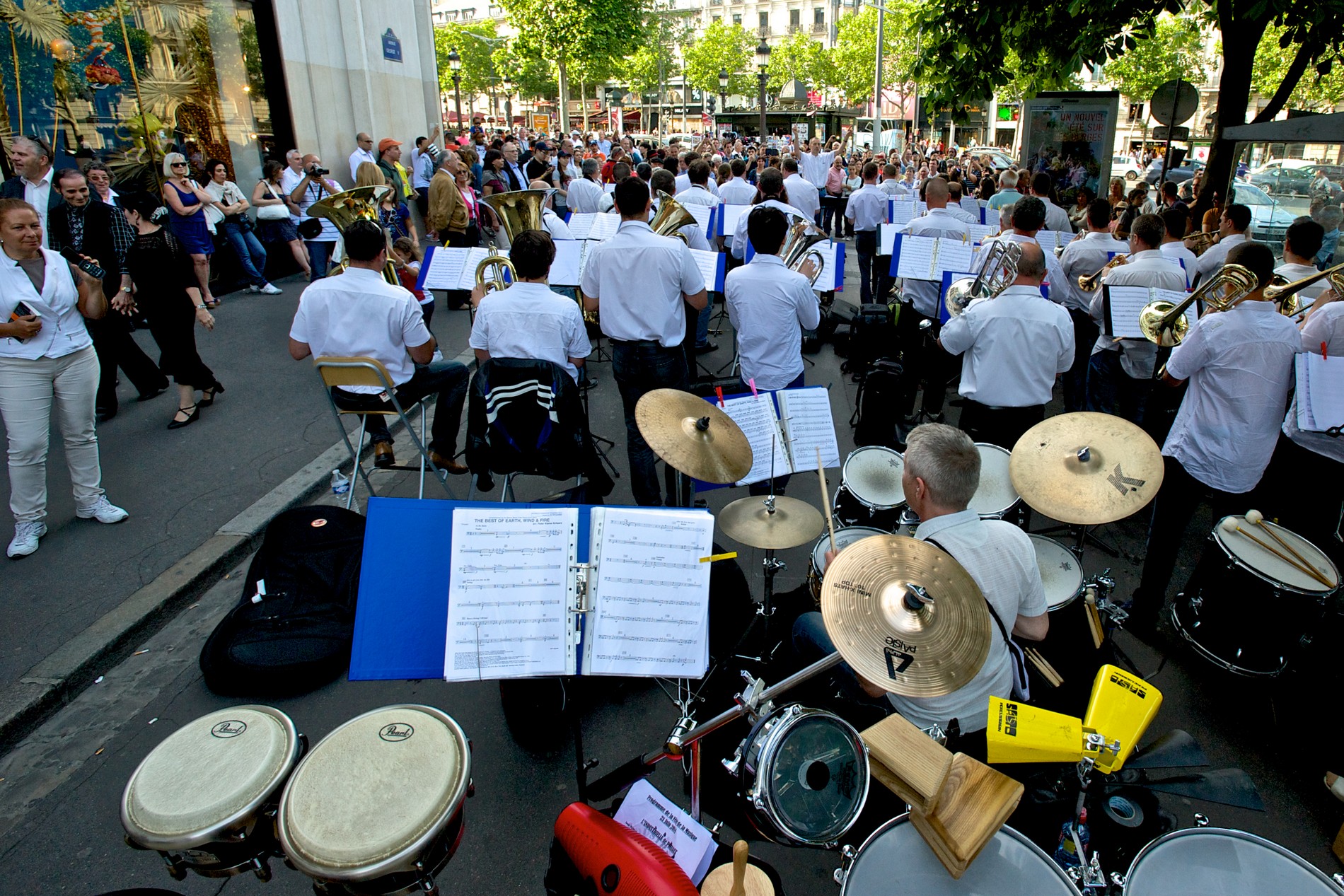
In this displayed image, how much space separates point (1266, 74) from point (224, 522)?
40.8 meters

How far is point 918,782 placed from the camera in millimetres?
1938

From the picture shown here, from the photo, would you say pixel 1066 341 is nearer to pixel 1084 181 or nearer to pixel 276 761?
pixel 276 761

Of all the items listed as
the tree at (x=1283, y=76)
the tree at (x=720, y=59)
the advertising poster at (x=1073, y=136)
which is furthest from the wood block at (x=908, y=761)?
the tree at (x=720, y=59)

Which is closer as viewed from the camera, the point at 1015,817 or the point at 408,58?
the point at 1015,817

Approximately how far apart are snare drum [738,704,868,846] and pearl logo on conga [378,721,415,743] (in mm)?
970

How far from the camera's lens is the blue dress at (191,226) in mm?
8656

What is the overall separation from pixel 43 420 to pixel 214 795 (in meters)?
3.55

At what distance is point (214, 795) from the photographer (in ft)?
6.33

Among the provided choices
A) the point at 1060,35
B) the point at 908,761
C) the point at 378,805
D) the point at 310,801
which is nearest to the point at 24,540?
the point at 310,801

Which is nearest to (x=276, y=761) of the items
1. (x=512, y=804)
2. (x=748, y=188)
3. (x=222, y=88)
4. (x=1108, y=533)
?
(x=512, y=804)

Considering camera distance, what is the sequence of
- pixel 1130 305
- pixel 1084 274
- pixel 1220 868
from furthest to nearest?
1. pixel 1084 274
2. pixel 1130 305
3. pixel 1220 868

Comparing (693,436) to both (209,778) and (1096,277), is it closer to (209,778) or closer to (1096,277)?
(209,778)

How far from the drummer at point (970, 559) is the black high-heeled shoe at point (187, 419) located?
5.83 m

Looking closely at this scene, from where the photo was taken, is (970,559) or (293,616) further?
(293,616)
